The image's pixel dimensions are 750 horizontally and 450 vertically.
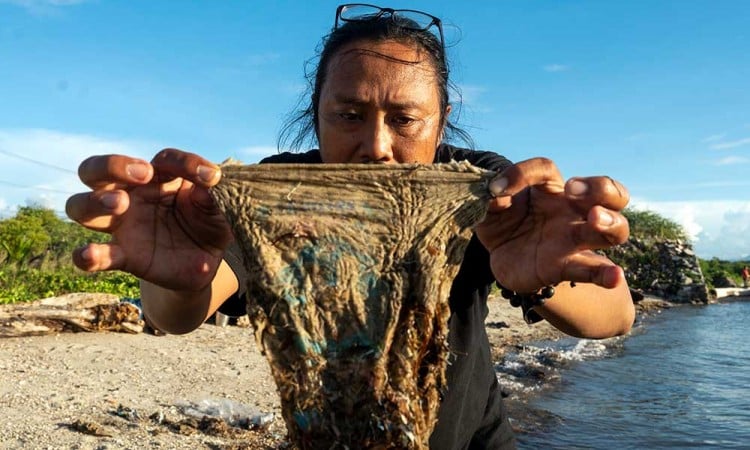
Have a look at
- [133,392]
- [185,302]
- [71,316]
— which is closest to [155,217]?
[185,302]

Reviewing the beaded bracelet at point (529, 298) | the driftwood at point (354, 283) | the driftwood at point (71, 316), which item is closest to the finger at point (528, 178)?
the driftwood at point (354, 283)

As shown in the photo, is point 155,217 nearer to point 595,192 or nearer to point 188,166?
point 188,166

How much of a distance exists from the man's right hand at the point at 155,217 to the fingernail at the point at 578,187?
1.51 metres

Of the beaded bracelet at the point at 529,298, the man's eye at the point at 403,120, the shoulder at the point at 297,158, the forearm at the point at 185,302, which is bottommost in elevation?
the forearm at the point at 185,302

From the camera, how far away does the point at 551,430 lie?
37.6ft

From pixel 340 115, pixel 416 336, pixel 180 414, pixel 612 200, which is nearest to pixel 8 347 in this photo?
pixel 180 414

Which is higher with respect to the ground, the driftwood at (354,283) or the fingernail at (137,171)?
the fingernail at (137,171)

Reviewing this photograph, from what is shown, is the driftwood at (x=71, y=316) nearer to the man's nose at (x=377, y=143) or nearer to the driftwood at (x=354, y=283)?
the man's nose at (x=377, y=143)

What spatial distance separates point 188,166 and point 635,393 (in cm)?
1571

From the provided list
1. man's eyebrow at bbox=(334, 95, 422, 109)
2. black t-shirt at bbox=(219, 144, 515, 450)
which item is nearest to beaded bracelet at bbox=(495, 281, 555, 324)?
black t-shirt at bbox=(219, 144, 515, 450)

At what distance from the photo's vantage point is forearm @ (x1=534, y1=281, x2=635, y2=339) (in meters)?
3.35

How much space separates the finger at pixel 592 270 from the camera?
226cm

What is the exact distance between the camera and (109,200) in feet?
8.25

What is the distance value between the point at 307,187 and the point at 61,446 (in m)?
5.54
